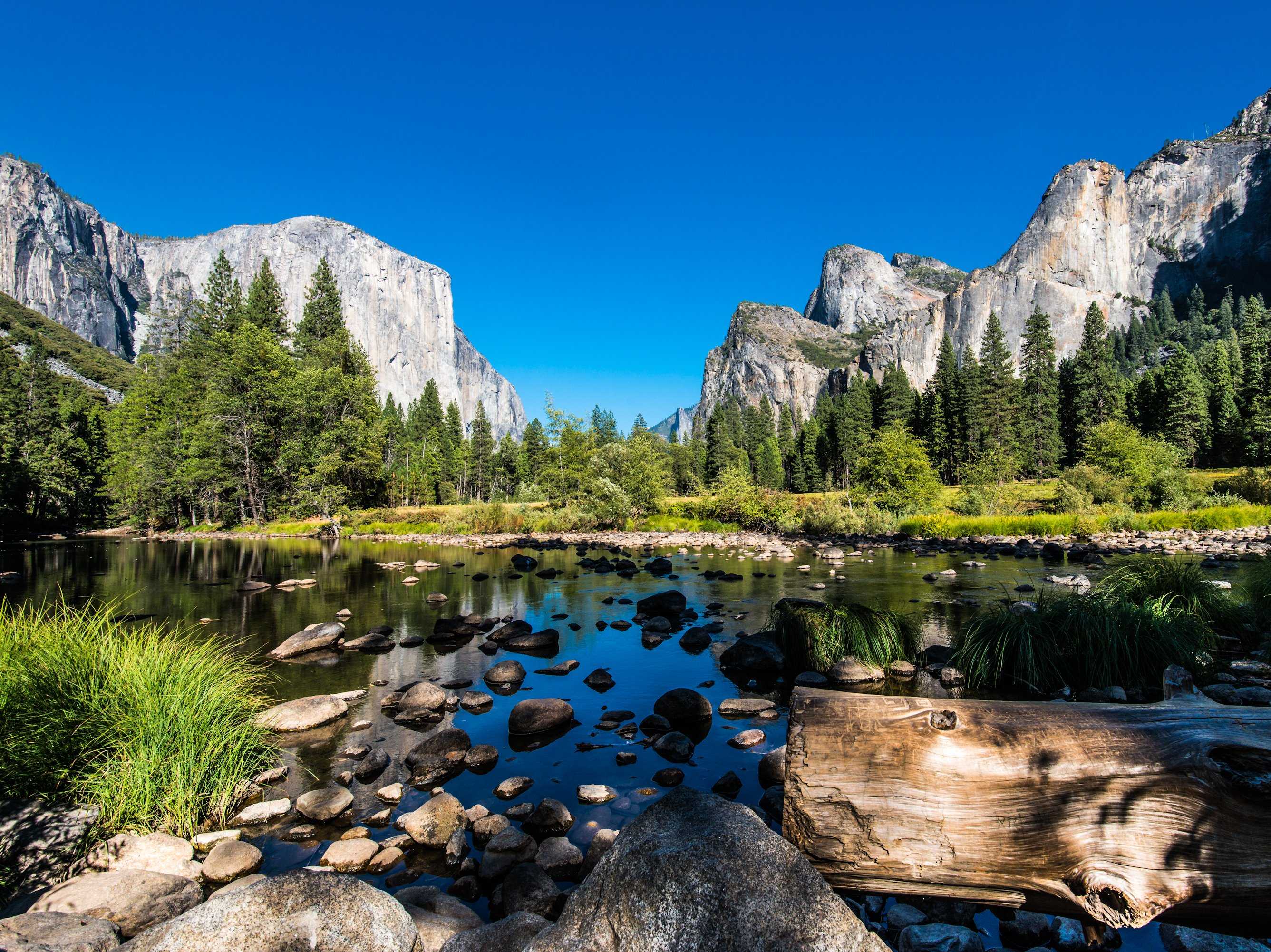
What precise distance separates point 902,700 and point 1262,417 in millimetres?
74141

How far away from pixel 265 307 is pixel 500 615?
6019cm

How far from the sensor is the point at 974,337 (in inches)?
6614

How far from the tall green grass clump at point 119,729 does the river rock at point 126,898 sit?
97 centimetres

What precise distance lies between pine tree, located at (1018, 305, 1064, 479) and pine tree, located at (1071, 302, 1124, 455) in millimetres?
2378

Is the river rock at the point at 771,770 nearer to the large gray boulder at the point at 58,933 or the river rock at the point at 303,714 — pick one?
the large gray boulder at the point at 58,933

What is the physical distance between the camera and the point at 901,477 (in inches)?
1553

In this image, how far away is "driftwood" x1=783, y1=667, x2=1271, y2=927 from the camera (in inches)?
93.7

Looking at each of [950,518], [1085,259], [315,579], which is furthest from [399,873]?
[1085,259]

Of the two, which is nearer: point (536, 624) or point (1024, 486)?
point (536, 624)

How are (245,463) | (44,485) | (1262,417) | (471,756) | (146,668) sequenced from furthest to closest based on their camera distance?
(1262,417) → (245,463) → (44,485) → (471,756) → (146,668)

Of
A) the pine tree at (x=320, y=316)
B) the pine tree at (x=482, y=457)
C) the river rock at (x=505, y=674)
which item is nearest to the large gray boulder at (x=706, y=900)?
the river rock at (x=505, y=674)

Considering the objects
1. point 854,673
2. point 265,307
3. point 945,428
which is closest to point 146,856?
point 854,673

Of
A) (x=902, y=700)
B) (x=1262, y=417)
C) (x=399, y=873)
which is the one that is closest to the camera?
(x=902, y=700)

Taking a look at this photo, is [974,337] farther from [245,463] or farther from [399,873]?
[399,873]
